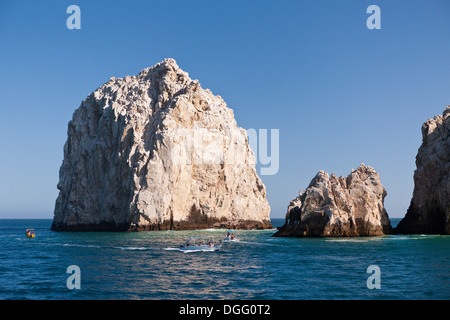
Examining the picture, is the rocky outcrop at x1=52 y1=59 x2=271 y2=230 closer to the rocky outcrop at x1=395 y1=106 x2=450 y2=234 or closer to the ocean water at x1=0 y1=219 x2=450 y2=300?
the ocean water at x1=0 y1=219 x2=450 y2=300

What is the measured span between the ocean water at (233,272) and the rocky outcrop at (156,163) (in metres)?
35.3

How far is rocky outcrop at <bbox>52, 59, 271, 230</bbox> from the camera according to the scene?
83.1 meters

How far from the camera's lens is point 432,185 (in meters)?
60.8

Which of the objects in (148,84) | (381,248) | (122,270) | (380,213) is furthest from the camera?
(148,84)

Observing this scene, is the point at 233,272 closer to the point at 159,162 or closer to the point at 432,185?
the point at 432,185

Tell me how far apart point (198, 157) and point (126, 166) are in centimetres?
1481

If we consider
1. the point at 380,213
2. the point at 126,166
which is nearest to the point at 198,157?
the point at 126,166

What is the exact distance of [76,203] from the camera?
3615 inches

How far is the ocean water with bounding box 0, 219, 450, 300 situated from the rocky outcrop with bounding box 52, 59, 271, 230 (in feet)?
116

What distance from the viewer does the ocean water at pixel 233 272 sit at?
79.7ft

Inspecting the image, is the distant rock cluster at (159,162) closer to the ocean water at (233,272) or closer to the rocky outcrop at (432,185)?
the rocky outcrop at (432,185)

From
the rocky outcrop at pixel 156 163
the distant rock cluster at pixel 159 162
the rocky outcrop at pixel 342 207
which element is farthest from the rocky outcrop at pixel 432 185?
the rocky outcrop at pixel 156 163

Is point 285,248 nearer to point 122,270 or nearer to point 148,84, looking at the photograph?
point 122,270

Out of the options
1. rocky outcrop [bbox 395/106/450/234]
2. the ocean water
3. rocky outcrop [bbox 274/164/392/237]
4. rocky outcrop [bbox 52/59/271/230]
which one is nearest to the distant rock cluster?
rocky outcrop [bbox 52/59/271/230]
